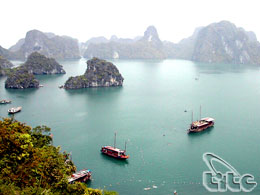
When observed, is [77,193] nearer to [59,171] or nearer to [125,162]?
[59,171]

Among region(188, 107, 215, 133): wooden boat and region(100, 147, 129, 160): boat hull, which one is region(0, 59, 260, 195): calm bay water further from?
region(188, 107, 215, 133): wooden boat

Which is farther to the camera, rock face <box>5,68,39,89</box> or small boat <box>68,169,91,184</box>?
rock face <box>5,68,39,89</box>

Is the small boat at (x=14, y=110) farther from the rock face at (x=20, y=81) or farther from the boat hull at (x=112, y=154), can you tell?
the rock face at (x=20, y=81)

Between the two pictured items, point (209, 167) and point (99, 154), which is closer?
point (209, 167)

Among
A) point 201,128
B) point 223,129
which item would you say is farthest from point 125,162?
point 223,129

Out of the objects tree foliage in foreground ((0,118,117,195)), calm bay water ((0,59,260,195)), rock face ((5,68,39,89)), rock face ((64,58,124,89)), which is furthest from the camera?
rock face ((64,58,124,89))

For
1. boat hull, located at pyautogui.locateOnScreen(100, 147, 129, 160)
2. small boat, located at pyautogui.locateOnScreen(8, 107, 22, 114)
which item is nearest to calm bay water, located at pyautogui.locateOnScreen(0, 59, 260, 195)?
boat hull, located at pyautogui.locateOnScreen(100, 147, 129, 160)
